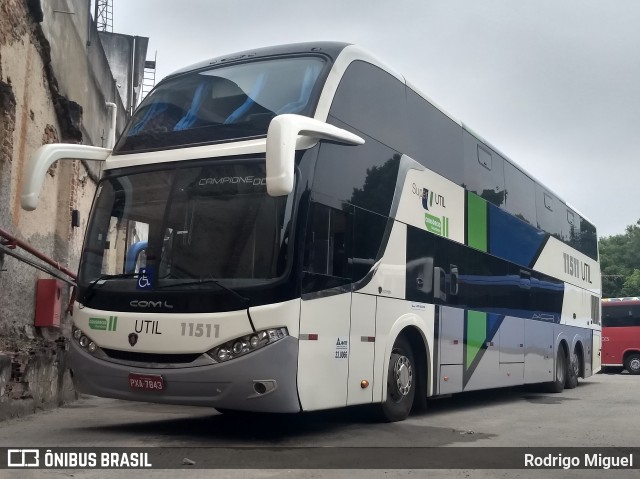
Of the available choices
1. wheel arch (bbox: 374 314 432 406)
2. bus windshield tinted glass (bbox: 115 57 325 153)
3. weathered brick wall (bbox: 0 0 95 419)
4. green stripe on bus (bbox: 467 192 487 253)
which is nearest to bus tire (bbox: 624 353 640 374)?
green stripe on bus (bbox: 467 192 487 253)

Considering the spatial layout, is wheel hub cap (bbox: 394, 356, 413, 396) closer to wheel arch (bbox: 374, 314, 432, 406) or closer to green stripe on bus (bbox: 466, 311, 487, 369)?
wheel arch (bbox: 374, 314, 432, 406)

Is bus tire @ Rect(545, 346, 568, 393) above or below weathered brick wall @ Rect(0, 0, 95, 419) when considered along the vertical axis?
below

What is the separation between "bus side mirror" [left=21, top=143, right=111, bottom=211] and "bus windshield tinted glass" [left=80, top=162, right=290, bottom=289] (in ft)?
1.94

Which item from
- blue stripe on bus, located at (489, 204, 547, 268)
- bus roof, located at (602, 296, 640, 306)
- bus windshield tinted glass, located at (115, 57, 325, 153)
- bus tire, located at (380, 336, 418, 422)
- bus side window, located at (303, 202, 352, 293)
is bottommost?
bus tire, located at (380, 336, 418, 422)

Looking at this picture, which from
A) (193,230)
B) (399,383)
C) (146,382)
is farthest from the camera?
(399,383)

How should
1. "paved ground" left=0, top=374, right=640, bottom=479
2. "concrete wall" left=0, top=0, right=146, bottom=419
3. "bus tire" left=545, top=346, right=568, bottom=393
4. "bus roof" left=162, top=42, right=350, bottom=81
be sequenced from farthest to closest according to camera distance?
"bus tire" left=545, top=346, right=568, bottom=393 < "concrete wall" left=0, top=0, right=146, bottom=419 < "bus roof" left=162, top=42, right=350, bottom=81 < "paved ground" left=0, top=374, right=640, bottom=479

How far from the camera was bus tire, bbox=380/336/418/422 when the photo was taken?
8.73 meters

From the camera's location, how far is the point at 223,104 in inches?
312

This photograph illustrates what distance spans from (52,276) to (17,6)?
3591 mm

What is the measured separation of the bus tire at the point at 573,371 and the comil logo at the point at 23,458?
491 inches

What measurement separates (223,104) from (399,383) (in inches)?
145

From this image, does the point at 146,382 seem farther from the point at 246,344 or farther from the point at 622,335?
the point at 622,335

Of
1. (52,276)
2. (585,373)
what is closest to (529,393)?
(585,373)

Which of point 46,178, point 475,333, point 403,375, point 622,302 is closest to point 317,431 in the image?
point 403,375
